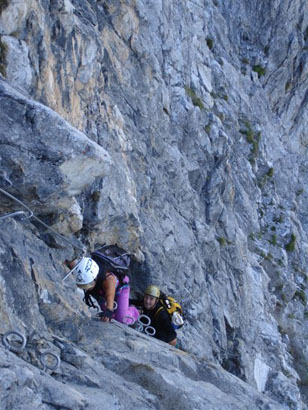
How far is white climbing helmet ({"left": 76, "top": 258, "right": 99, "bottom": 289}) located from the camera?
8.27 metres

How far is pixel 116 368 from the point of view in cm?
682

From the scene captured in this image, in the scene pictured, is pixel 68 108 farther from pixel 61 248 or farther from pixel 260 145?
pixel 260 145

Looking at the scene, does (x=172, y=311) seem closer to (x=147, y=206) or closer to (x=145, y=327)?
(x=145, y=327)

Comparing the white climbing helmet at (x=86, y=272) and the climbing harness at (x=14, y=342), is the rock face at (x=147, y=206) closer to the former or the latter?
the climbing harness at (x=14, y=342)

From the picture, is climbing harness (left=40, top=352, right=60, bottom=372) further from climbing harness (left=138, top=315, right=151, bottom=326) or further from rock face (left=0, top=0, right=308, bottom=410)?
climbing harness (left=138, top=315, right=151, bottom=326)

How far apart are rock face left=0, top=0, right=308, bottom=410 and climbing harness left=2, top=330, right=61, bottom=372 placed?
0.29 feet

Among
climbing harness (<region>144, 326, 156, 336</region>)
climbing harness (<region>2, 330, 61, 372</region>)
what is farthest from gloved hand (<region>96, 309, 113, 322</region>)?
climbing harness (<region>2, 330, 61, 372</region>)

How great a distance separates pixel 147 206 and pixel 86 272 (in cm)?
536

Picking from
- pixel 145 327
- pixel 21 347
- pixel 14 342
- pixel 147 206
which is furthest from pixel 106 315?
pixel 147 206

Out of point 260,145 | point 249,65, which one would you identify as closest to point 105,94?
point 260,145

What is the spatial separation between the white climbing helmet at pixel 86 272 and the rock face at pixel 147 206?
1.14 ft

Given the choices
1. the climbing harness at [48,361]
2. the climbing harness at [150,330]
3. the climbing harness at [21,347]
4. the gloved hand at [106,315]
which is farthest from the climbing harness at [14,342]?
the climbing harness at [150,330]

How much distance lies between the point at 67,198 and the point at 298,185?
29201 millimetres

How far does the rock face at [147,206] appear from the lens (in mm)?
6344
